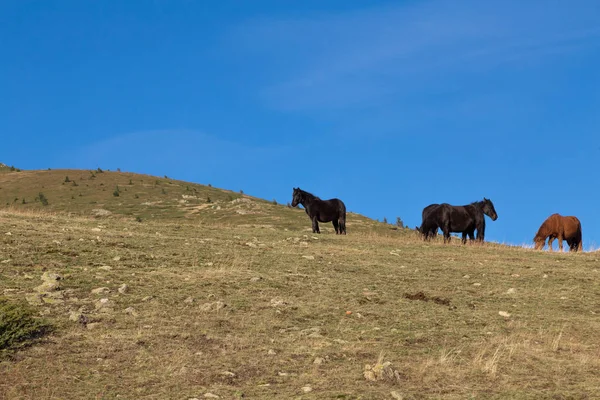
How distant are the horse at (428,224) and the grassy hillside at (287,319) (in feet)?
24.6

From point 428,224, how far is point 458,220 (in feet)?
4.21

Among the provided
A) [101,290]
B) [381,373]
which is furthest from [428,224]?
[381,373]

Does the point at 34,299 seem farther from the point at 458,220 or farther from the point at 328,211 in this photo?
the point at 458,220

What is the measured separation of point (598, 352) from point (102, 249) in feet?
37.1

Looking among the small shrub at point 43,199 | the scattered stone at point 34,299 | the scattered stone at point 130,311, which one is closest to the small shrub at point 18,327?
the scattered stone at point 34,299

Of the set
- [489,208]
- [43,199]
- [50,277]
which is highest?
[43,199]

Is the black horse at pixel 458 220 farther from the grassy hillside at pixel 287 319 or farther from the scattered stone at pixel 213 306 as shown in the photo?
the scattered stone at pixel 213 306

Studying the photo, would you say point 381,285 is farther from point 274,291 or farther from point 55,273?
point 55,273

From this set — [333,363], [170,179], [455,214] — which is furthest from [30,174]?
[333,363]

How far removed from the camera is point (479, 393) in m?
8.03

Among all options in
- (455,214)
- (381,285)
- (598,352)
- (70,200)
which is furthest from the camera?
(70,200)

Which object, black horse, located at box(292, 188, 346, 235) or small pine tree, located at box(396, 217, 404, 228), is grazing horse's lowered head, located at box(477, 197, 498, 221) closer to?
black horse, located at box(292, 188, 346, 235)

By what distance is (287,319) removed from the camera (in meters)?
11.1

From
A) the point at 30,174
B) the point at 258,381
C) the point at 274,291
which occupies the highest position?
the point at 30,174
